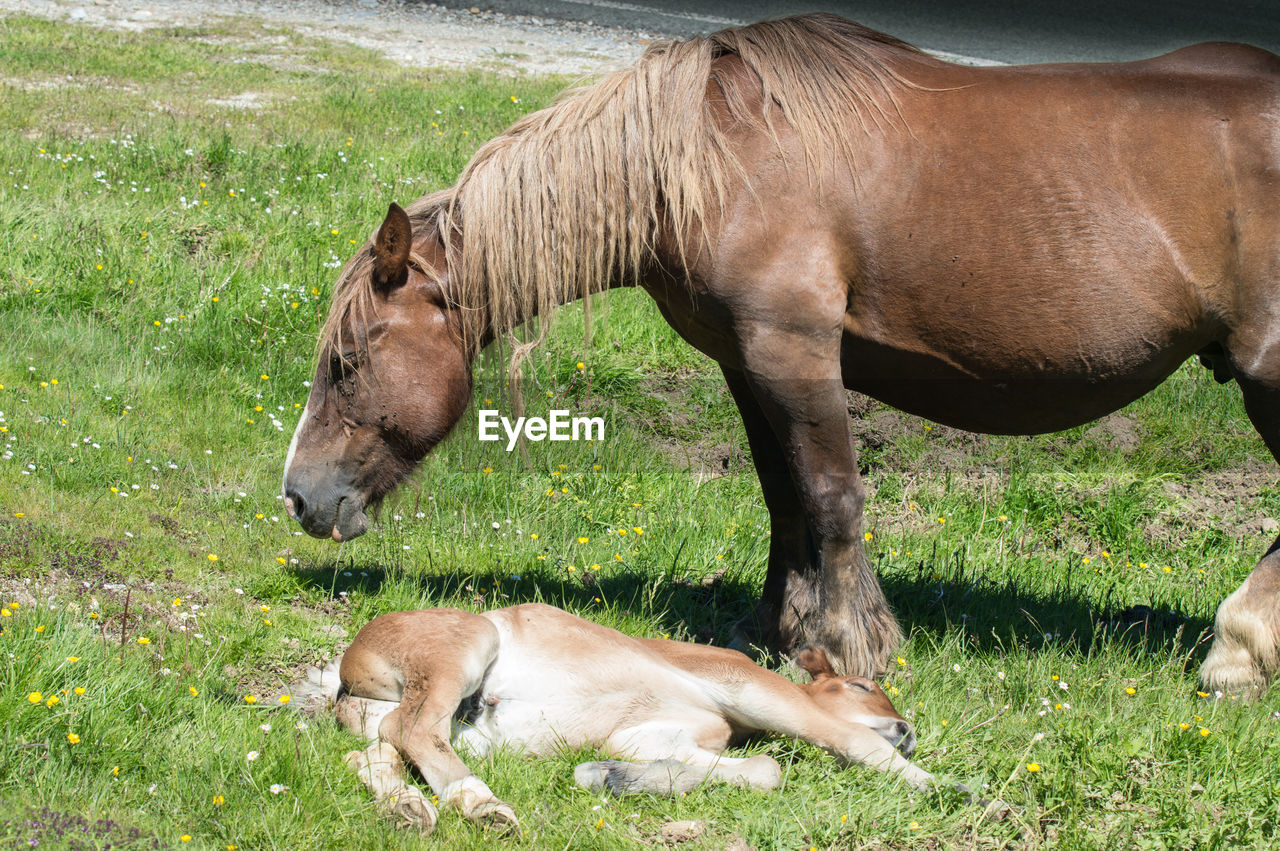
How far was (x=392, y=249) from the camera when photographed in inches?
144

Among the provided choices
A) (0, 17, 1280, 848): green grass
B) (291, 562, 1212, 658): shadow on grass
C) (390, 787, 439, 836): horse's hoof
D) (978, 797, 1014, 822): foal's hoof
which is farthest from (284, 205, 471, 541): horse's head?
(978, 797, 1014, 822): foal's hoof

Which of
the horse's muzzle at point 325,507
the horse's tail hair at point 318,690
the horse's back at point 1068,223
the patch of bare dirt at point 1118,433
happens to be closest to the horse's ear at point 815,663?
the horse's back at point 1068,223

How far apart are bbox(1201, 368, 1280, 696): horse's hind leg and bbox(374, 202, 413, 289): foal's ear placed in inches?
107

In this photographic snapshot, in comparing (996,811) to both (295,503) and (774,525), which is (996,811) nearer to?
(774,525)

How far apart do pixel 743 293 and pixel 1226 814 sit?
6.72 ft

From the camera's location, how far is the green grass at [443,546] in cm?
306

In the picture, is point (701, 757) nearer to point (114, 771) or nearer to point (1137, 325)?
point (114, 771)

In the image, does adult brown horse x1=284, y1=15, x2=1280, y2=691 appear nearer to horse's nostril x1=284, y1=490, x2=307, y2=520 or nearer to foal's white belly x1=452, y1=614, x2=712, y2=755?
horse's nostril x1=284, y1=490, x2=307, y2=520

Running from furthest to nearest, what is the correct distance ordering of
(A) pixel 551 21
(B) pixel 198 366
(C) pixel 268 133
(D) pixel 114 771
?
1. (A) pixel 551 21
2. (C) pixel 268 133
3. (B) pixel 198 366
4. (D) pixel 114 771

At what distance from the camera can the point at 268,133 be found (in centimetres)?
884

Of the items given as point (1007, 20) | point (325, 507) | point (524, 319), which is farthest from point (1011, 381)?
point (1007, 20)

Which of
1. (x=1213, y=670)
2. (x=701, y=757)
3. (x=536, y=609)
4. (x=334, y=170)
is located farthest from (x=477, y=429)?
(x=334, y=170)

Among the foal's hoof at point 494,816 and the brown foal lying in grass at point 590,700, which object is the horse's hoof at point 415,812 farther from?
the brown foal lying in grass at point 590,700

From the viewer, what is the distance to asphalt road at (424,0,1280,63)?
13.1 m
